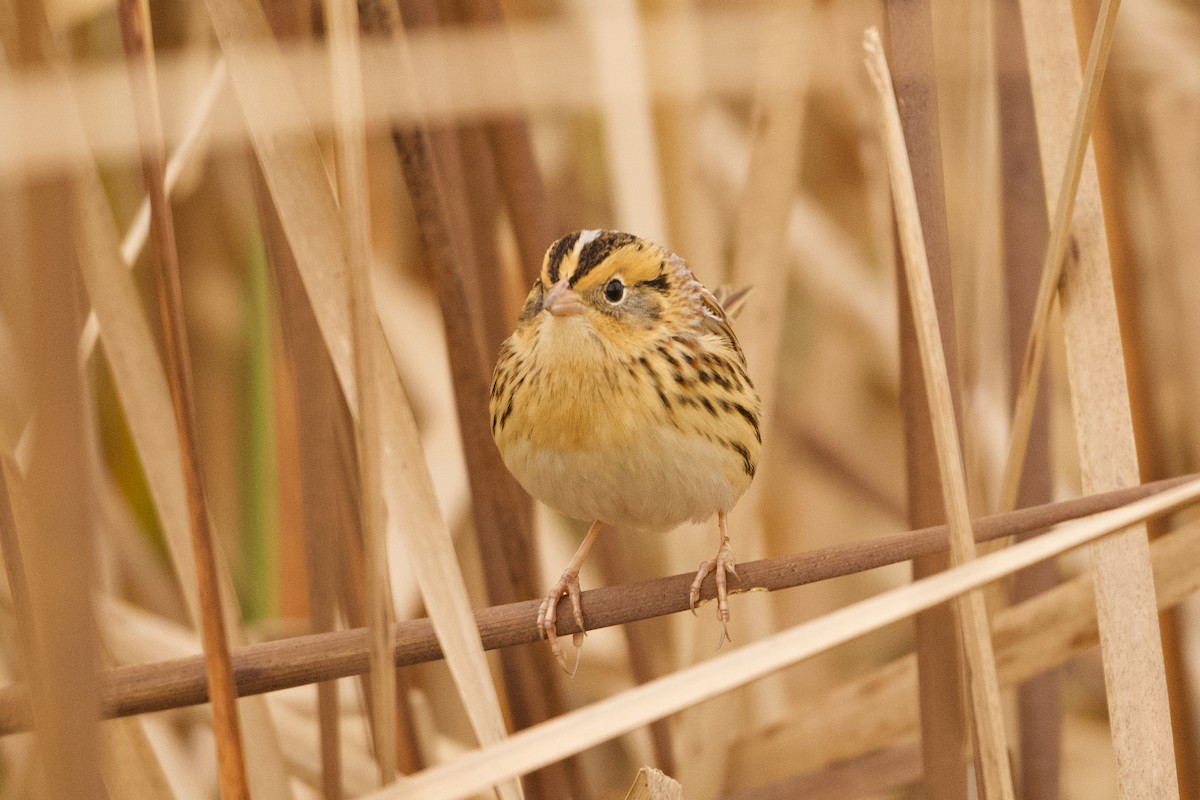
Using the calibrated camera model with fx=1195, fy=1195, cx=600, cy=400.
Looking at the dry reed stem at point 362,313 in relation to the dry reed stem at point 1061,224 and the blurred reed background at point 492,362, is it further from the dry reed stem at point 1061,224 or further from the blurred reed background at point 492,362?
the dry reed stem at point 1061,224

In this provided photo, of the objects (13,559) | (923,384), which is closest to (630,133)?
(923,384)

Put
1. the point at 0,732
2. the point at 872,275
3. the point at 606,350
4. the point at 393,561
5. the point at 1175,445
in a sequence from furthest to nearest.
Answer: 1. the point at 872,275
2. the point at 393,561
3. the point at 1175,445
4. the point at 606,350
5. the point at 0,732

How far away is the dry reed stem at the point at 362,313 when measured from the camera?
1254 mm

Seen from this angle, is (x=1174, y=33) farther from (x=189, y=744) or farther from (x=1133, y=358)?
(x=189, y=744)

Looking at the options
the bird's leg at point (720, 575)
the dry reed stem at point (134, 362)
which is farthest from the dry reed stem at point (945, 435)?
the dry reed stem at point (134, 362)

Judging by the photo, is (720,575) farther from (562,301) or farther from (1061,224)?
(1061,224)

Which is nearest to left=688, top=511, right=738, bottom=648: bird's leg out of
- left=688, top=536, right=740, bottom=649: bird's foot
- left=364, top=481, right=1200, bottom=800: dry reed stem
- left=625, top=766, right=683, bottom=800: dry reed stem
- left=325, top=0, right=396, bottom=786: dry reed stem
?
left=688, top=536, right=740, bottom=649: bird's foot

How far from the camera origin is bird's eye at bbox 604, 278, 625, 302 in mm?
2180

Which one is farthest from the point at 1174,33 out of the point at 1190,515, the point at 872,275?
the point at 1190,515

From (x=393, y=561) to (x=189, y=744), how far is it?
0.73m

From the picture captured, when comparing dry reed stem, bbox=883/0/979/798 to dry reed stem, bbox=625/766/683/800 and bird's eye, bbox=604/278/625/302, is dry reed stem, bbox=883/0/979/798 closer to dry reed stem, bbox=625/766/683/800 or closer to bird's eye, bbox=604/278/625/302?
bird's eye, bbox=604/278/625/302

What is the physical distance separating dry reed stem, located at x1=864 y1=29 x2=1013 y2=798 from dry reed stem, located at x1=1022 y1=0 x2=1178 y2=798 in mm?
204

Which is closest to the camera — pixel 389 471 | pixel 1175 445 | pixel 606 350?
pixel 389 471

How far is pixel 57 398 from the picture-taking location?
0.98 m
